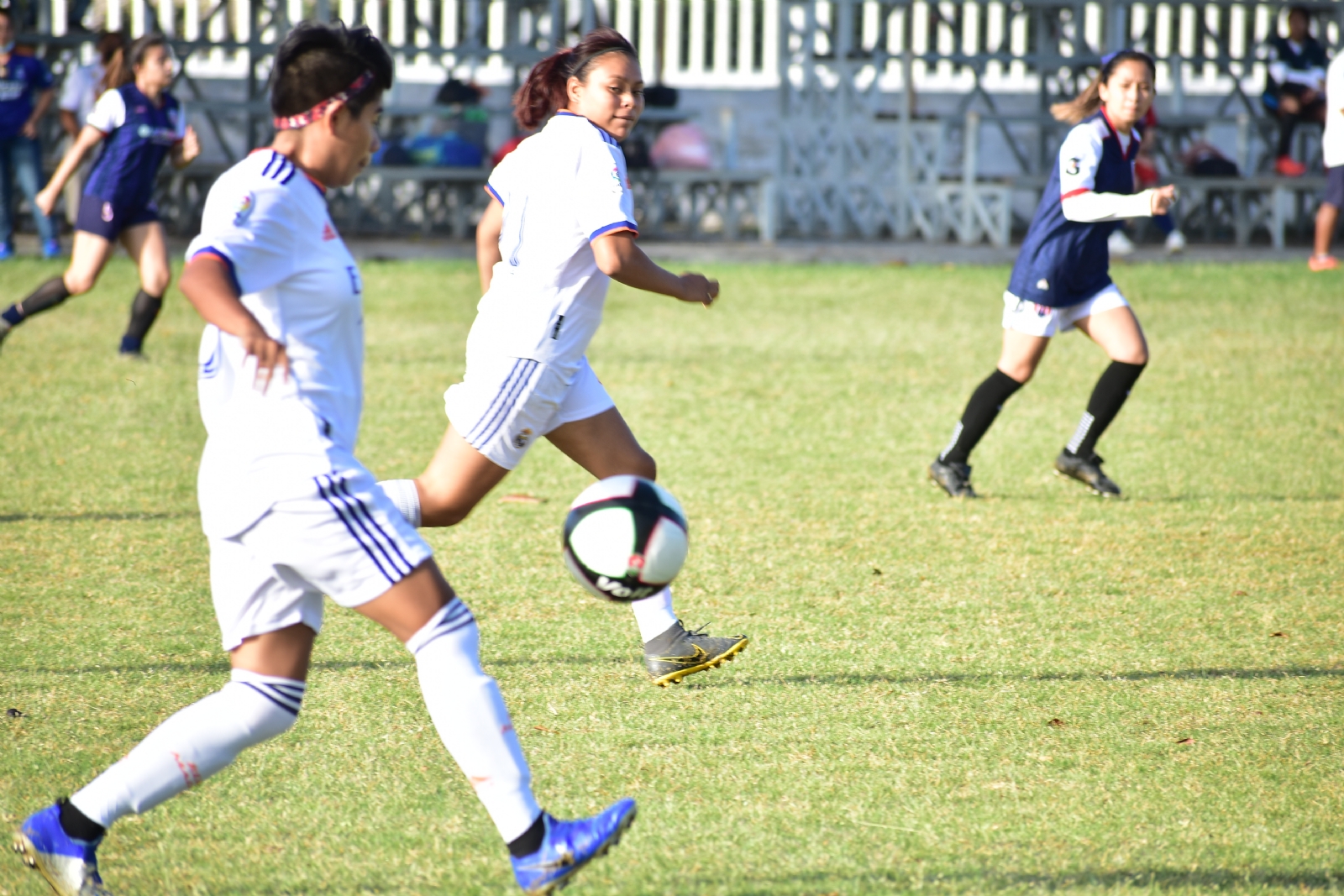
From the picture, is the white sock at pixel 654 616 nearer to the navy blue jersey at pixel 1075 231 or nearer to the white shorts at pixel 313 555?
the white shorts at pixel 313 555

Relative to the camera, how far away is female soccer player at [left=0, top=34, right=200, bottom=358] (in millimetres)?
9648

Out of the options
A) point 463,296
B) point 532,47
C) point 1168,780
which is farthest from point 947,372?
point 532,47

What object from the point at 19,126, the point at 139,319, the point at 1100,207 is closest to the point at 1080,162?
the point at 1100,207

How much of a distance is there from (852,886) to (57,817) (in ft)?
5.74

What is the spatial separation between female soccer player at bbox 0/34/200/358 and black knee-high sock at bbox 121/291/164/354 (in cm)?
30

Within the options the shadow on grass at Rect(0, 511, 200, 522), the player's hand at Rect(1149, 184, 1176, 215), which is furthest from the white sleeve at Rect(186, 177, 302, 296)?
the player's hand at Rect(1149, 184, 1176, 215)

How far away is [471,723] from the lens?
3.03 metres

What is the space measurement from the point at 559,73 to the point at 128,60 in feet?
20.6

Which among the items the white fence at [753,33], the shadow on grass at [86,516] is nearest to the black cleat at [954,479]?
the shadow on grass at [86,516]

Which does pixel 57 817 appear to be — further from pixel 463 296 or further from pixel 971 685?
pixel 463 296

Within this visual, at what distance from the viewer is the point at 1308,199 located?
Result: 2197cm

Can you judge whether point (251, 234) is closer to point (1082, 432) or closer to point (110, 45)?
point (1082, 432)

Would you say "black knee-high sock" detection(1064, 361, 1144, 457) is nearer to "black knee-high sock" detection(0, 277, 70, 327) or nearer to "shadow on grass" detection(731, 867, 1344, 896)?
"shadow on grass" detection(731, 867, 1344, 896)

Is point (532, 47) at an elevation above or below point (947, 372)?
above
